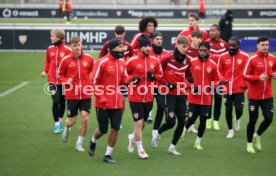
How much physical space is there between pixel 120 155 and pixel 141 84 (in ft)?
4.84

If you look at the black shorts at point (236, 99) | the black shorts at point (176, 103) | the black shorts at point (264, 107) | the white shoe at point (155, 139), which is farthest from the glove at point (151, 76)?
the black shorts at point (236, 99)

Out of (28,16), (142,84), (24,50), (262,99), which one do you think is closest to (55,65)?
(142,84)

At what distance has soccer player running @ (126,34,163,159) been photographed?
40.2 feet

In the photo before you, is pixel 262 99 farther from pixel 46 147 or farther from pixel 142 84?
pixel 46 147

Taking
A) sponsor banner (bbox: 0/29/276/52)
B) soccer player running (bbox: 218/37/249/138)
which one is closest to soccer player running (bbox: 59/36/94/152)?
soccer player running (bbox: 218/37/249/138)

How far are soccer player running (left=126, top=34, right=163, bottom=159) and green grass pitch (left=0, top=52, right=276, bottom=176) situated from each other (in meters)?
0.61

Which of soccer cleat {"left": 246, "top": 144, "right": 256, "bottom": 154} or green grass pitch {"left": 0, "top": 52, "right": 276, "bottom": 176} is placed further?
soccer cleat {"left": 246, "top": 144, "right": 256, "bottom": 154}

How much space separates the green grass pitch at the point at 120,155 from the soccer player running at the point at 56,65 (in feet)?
2.25

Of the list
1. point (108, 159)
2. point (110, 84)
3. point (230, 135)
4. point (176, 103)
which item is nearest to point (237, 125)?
point (230, 135)

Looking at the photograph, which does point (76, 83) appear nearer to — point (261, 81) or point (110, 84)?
point (110, 84)

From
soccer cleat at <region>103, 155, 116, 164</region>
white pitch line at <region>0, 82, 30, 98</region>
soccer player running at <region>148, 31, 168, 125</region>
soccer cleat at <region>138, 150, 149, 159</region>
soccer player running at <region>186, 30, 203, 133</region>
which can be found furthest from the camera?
white pitch line at <region>0, 82, 30, 98</region>

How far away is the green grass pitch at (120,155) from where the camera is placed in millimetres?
11289

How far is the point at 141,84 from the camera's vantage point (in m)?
12.4

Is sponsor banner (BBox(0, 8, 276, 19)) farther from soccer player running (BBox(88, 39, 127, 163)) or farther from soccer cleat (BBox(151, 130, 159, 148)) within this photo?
soccer player running (BBox(88, 39, 127, 163))
